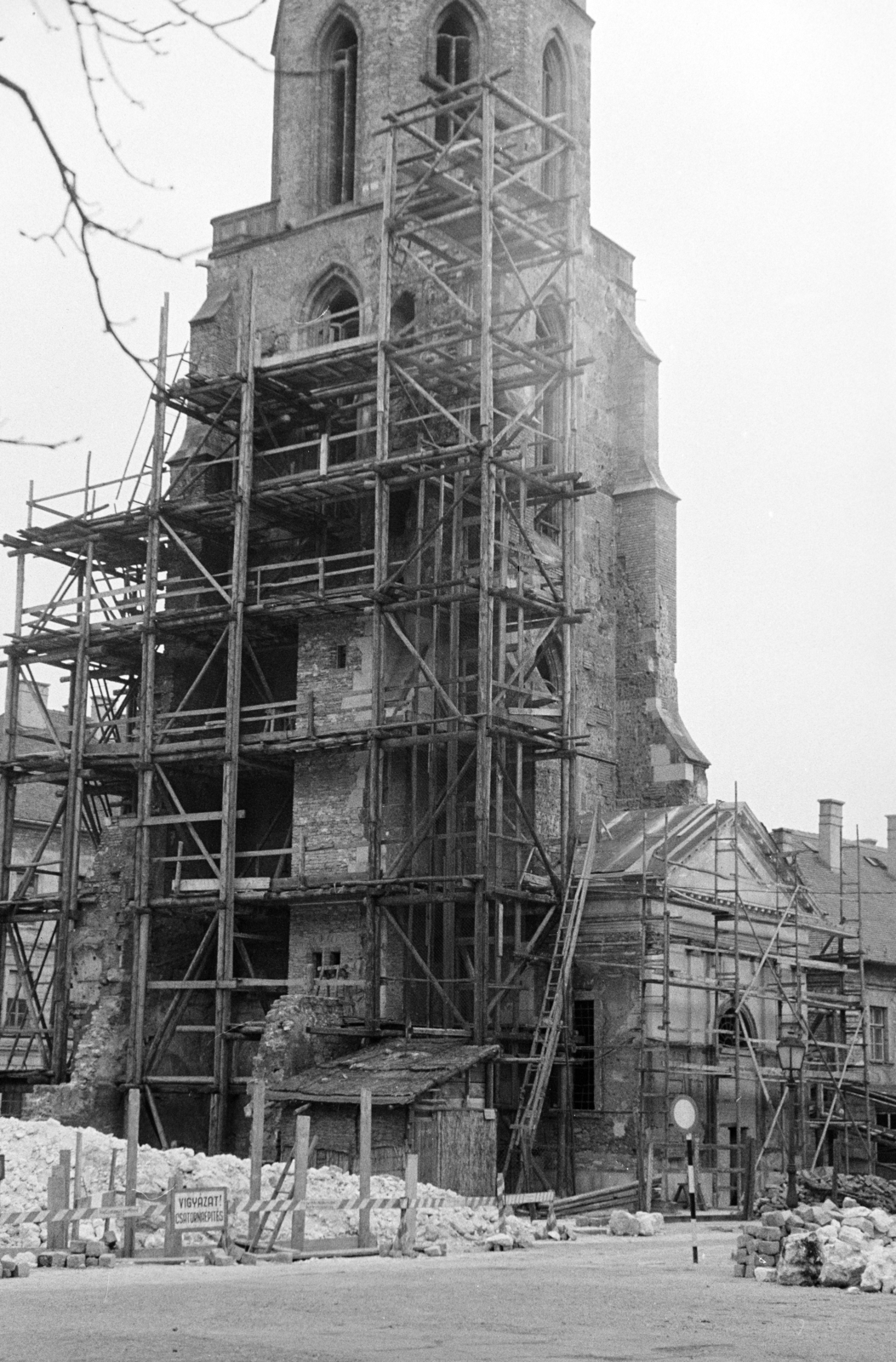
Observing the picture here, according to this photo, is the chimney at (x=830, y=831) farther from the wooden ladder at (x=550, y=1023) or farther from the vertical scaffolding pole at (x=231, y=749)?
the vertical scaffolding pole at (x=231, y=749)

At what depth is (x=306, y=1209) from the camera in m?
22.0

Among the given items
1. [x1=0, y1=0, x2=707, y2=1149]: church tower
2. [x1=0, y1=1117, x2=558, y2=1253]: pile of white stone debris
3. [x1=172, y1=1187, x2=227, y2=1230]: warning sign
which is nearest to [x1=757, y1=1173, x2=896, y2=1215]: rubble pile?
[x1=0, y1=1117, x2=558, y2=1253]: pile of white stone debris

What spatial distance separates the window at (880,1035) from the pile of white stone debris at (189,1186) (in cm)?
1722

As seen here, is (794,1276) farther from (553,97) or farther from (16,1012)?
(16,1012)

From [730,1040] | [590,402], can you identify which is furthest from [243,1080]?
[590,402]

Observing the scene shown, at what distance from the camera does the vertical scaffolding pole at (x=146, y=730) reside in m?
35.4

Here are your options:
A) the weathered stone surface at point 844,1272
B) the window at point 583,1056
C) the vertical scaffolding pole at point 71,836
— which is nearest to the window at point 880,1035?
the window at point 583,1056

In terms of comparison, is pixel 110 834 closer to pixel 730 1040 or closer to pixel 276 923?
pixel 276 923

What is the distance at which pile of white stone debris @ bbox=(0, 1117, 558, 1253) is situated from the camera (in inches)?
865

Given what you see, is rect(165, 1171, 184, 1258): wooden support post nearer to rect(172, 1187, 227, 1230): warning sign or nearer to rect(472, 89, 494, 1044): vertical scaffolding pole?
rect(172, 1187, 227, 1230): warning sign

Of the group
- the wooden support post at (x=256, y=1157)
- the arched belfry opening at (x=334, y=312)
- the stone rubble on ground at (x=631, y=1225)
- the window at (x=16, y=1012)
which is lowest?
the stone rubble on ground at (x=631, y=1225)

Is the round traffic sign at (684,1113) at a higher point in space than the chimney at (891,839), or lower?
lower

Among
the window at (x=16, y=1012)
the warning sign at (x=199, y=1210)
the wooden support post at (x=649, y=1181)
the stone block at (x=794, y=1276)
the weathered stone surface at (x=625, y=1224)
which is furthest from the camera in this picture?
the window at (x=16, y=1012)

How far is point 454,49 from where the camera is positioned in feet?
132
